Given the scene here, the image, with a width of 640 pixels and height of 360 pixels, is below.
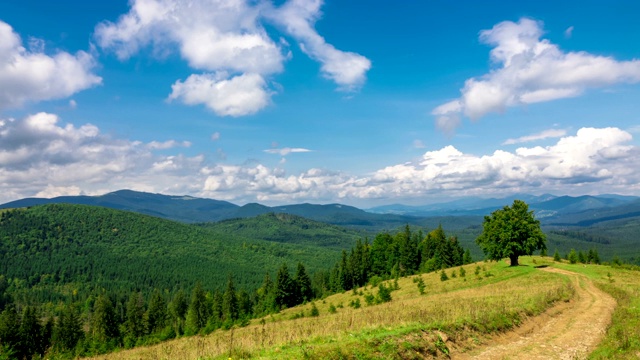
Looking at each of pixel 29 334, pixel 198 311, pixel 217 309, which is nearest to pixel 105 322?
pixel 29 334

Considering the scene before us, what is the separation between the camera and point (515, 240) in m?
53.0

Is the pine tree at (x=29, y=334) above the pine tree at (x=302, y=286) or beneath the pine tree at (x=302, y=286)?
beneath

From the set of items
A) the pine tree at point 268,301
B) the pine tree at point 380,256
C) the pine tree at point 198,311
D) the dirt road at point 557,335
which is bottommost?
the pine tree at point 198,311

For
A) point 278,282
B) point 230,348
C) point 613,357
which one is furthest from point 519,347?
point 278,282

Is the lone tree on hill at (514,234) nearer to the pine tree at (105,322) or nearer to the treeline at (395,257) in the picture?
the treeline at (395,257)

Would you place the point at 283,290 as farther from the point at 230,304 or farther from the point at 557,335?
the point at 557,335

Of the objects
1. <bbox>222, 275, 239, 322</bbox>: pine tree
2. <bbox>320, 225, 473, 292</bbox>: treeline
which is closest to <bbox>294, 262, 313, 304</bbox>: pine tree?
<bbox>320, 225, 473, 292</bbox>: treeline

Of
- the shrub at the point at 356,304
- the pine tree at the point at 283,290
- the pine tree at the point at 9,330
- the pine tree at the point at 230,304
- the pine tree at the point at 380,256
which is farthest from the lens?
the pine tree at the point at 380,256

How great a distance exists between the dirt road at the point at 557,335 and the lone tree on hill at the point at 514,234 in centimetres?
2559

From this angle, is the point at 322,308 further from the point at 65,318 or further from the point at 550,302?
the point at 65,318

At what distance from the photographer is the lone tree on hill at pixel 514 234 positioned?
5200 centimetres

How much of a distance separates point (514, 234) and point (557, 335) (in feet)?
125

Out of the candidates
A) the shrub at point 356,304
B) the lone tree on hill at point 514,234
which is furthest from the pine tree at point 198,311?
the lone tree on hill at point 514,234

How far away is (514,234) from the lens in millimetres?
51906
